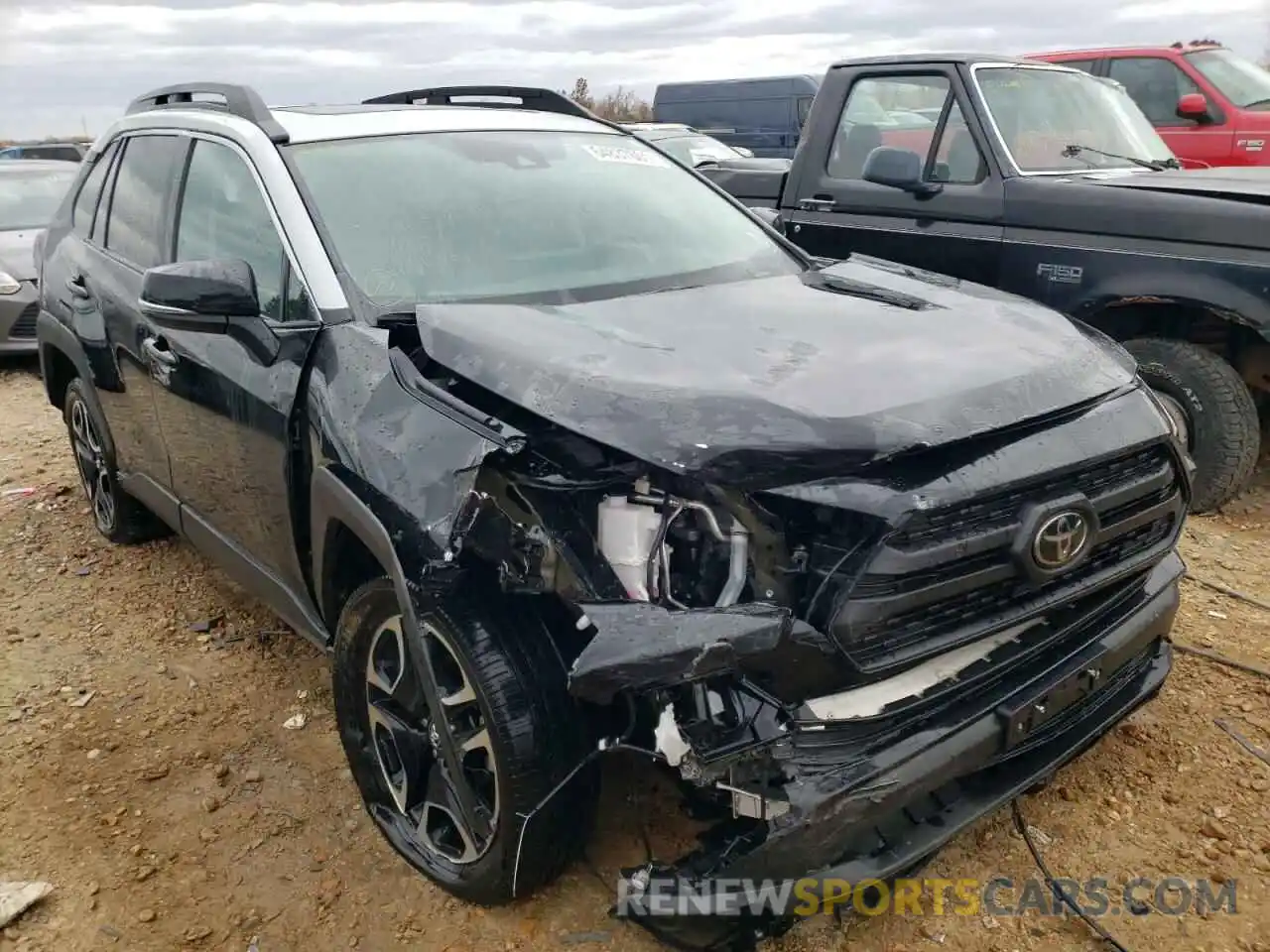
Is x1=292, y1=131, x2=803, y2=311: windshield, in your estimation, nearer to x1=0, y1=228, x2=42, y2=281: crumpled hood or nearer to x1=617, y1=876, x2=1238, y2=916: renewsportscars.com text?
x1=617, y1=876, x2=1238, y2=916: renewsportscars.com text

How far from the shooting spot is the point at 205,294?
2.77m

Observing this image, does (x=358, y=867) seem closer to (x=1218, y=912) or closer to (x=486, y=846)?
(x=486, y=846)

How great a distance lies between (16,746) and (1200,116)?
9237mm

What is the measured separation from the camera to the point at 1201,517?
4703mm

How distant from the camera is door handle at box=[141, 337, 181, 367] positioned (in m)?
3.34

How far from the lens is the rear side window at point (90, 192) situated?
4.33 meters

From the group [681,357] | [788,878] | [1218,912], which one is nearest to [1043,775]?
[1218,912]

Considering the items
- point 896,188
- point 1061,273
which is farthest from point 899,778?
point 896,188

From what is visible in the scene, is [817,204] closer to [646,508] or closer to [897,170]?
[897,170]

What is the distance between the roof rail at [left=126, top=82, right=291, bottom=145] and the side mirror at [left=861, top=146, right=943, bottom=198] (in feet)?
9.89

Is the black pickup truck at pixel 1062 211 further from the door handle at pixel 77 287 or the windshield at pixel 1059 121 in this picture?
the door handle at pixel 77 287

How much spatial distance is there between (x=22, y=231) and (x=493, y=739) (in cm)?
950

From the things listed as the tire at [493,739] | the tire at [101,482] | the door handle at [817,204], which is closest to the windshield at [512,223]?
the tire at [493,739]

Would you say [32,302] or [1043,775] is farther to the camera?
[32,302]
